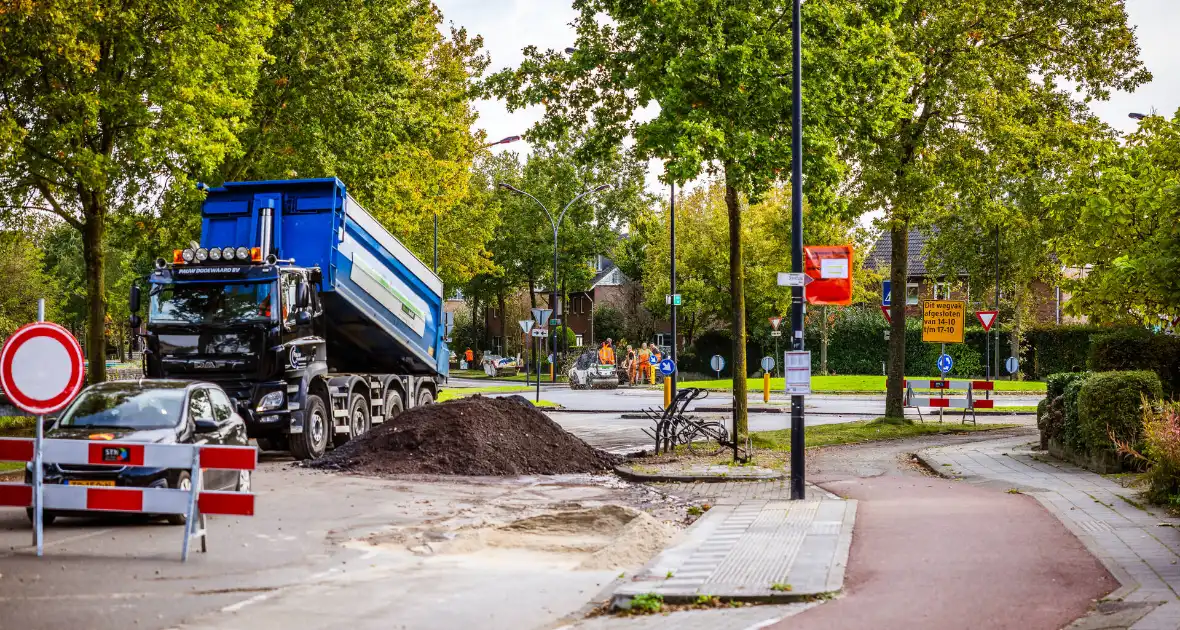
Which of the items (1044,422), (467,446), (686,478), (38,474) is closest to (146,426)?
(38,474)

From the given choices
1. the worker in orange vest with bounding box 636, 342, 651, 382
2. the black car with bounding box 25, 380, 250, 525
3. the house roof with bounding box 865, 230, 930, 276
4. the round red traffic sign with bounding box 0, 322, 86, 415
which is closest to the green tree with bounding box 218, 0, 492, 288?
the black car with bounding box 25, 380, 250, 525

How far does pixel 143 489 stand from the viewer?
9.66 metres

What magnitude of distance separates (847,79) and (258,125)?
13.8 metres

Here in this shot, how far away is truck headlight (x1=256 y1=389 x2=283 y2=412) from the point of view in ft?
58.2

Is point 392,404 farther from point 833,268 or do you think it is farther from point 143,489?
point 143,489

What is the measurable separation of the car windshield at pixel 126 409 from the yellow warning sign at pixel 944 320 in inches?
732

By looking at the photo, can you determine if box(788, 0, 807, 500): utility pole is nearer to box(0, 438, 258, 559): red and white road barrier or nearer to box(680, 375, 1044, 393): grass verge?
box(0, 438, 258, 559): red and white road barrier

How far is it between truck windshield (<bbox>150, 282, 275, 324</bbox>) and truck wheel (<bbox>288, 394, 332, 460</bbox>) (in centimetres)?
169

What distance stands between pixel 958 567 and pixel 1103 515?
3467 mm

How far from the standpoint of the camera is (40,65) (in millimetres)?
19906

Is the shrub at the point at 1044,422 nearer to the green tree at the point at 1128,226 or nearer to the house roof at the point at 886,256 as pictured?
the green tree at the point at 1128,226

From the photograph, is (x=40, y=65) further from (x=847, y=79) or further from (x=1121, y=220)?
(x=1121, y=220)

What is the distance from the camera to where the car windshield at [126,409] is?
1177 centimetres

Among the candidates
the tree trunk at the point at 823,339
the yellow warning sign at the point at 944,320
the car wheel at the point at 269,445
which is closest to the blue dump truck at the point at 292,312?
the car wheel at the point at 269,445
